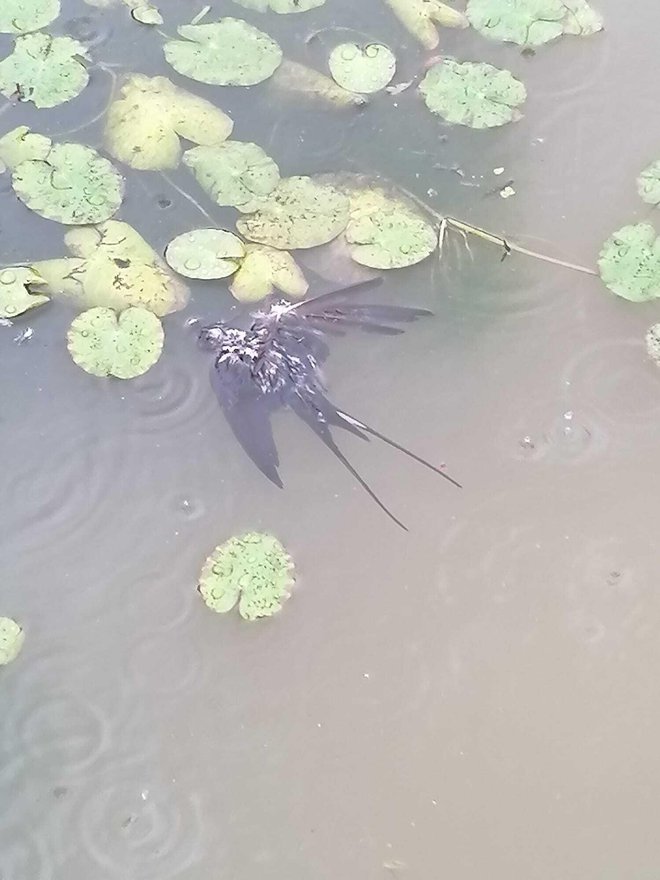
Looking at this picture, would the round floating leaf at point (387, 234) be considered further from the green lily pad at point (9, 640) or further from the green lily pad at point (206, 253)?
the green lily pad at point (9, 640)


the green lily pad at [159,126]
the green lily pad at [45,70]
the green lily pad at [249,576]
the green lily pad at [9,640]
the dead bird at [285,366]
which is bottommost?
the green lily pad at [9,640]

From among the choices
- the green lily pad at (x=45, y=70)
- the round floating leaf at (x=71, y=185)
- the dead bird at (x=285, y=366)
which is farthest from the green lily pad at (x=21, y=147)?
the dead bird at (x=285, y=366)

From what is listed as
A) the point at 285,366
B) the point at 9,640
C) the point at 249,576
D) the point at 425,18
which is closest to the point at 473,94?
the point at 425,18

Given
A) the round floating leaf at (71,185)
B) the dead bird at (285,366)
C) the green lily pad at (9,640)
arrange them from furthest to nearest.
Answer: the round floating leaf at (71,185), the dead bird at (285,366), the green lily pad at (9,640)

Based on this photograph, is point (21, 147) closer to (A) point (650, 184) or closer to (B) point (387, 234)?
(B) point (387, 234)

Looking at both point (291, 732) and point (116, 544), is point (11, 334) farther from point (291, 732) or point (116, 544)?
point (291, 732)
